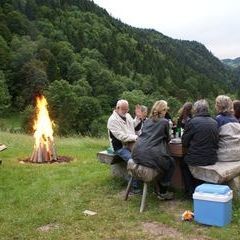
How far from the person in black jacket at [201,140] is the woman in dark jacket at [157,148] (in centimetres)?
38

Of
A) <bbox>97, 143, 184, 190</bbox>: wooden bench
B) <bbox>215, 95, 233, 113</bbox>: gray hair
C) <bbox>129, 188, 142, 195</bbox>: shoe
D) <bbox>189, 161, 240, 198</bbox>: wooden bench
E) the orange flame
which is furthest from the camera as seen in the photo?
the orange flame

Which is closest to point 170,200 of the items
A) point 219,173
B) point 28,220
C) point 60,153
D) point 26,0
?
point 219,173

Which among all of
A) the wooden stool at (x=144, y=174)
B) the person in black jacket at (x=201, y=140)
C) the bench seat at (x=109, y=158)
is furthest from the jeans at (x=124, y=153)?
the person in black jacket at (x=201, y=140)

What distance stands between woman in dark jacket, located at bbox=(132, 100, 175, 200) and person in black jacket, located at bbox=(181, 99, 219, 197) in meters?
0.38

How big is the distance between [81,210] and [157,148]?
69.7 inches

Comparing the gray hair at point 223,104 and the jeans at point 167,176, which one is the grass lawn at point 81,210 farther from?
the gray hair at point 223,104

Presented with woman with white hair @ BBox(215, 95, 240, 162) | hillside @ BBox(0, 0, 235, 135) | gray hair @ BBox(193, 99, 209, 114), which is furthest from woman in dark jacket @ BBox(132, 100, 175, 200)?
hillside @ BBox(0, 0, 235, 135)

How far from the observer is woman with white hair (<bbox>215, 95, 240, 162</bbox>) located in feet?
29.9

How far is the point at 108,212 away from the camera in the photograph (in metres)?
8.54

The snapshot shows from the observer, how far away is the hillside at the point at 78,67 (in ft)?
263

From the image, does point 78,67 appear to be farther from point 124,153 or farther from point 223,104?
point 223,104

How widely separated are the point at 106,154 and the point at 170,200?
6.14 ft

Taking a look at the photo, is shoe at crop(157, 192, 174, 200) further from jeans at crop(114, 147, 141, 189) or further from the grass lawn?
jeans at crop(114, 147, 141, 189)

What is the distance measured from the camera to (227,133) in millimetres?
9156
